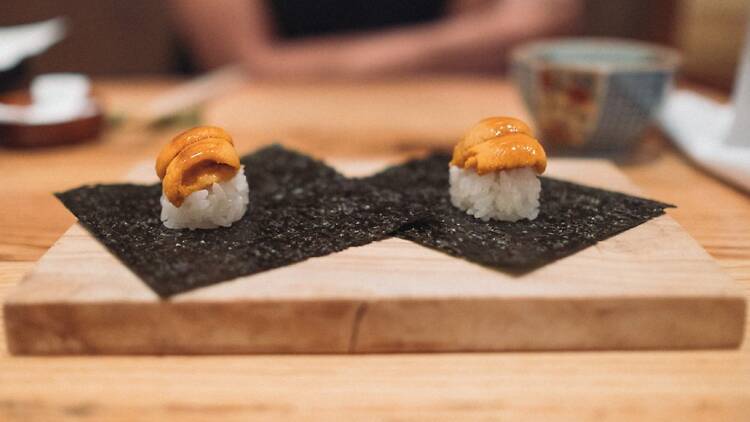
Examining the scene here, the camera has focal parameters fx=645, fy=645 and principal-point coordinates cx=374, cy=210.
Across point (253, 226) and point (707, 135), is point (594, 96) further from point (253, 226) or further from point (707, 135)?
point (253, 226)

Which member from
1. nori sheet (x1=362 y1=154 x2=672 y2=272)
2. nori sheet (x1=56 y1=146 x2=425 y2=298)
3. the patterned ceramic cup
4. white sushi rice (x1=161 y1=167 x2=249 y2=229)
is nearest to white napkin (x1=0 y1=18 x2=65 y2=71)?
nori sheet (x1=56 y1=146 x2=425 y2=298)

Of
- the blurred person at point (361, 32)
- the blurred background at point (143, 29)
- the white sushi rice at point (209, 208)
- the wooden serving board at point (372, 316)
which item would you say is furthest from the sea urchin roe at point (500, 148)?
the blurred background at point (143, 29)

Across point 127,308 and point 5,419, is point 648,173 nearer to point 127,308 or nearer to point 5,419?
point 127,308

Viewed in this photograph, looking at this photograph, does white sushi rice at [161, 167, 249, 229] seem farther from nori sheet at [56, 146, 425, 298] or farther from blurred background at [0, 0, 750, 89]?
blurred background at [0, 0, 750, 89]

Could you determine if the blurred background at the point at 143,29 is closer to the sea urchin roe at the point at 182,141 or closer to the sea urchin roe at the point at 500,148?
the sea urchin roe at the point at 500,148

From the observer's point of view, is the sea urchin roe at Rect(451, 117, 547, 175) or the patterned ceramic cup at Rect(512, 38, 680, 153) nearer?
the sea urchin roe at Rect(451, 117, 547, 175)

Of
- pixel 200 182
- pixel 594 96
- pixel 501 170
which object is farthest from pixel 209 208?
pixel 594 96
